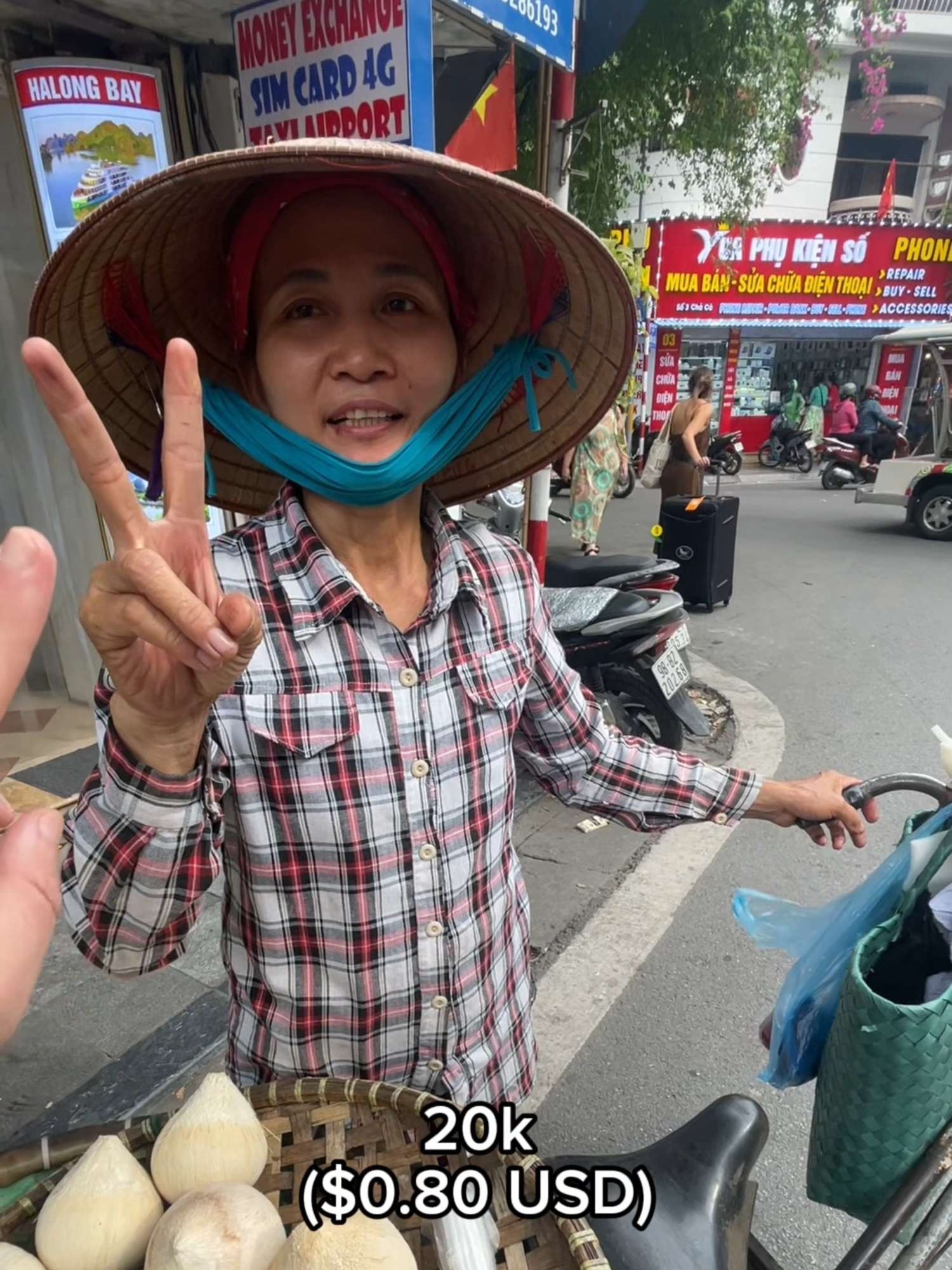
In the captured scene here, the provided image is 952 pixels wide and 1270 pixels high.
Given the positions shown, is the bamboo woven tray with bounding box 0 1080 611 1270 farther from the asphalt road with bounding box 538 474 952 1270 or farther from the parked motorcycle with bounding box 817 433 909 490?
the parked motorcycle with bounding box 817 433 909 490

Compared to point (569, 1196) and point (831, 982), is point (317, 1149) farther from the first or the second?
point (831, 982)

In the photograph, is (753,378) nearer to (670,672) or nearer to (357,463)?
(670,672)

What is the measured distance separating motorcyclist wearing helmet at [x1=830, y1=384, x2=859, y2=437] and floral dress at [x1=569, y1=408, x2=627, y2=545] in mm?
8276

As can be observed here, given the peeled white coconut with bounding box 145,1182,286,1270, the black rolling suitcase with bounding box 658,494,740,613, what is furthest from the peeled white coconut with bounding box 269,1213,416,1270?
the black rolling suitcase with bounding box 658,494,740,613

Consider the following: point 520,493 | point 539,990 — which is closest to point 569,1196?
point 539,990

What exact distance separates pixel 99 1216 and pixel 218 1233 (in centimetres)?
13

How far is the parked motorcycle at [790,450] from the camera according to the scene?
14125 millimetres

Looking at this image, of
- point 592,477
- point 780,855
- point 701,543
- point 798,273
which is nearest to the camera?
point 780,855

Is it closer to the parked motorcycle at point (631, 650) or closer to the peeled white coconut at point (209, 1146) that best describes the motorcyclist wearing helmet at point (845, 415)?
the parked motorcycle at point (631, 650)

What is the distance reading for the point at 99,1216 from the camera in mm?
735

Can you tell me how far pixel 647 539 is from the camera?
8.08m

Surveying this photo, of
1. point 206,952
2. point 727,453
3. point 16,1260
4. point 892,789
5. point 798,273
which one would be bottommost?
point 727,453

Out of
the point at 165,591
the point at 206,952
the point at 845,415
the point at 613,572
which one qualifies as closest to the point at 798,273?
the point at 845,415

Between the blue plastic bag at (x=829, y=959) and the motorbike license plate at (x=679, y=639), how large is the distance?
2226 mm
